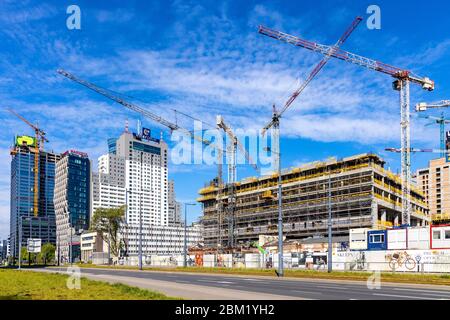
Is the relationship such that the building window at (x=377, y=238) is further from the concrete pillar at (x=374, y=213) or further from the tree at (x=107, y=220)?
the tree at (x=107, y=220)

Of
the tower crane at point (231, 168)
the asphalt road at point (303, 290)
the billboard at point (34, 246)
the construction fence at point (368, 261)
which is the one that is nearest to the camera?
the asphalt road at point (303, 290)

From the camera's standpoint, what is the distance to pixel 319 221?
418 feet

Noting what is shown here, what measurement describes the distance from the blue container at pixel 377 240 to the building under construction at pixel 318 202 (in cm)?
6204

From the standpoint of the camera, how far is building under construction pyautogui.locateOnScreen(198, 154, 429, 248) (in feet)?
393

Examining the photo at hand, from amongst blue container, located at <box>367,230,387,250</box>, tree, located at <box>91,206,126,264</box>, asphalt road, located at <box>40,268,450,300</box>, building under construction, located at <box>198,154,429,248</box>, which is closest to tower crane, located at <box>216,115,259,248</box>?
building under construction, located at <box>198,154,429,248</box>

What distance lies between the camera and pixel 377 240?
54.2 metres

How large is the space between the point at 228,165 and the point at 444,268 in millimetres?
116626

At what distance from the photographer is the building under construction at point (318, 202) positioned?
120 meters

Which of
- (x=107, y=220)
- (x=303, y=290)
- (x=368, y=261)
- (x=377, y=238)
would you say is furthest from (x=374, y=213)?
(x=303, y=290)

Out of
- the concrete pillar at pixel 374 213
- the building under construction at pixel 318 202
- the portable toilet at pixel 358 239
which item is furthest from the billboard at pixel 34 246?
the concrete pillar at pixel 374 213

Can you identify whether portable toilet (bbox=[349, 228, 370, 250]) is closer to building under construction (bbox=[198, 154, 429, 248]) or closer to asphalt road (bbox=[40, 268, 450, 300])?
asphalt road (bbox=[40, 268, 450, 300])

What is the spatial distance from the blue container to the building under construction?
62038 millimetres
